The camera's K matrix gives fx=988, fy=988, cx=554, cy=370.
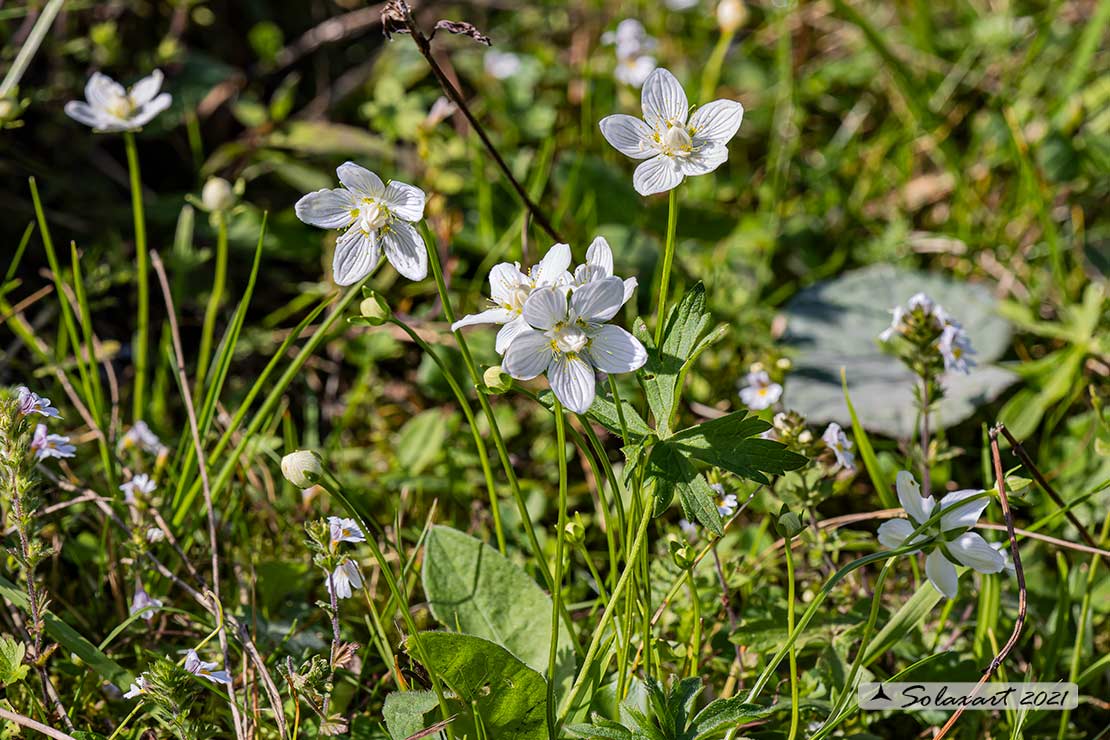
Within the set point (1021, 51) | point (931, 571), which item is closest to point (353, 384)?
point (931, 571)

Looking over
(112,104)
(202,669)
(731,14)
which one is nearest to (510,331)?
(202,669)

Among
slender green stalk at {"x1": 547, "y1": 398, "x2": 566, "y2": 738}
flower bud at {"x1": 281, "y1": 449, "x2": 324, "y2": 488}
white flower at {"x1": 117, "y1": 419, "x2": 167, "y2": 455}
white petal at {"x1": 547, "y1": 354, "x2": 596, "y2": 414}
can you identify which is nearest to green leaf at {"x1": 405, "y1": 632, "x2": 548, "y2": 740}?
slender green stalk at {"x1": 547, "y1": 398, "x2": 566, "y2": 738}

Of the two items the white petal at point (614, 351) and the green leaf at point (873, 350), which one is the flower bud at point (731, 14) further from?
the white petal at point (614, 351)

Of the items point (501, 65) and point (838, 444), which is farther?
point (501, 65)

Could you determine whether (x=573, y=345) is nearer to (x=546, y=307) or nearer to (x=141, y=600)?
(x=546, y=307)

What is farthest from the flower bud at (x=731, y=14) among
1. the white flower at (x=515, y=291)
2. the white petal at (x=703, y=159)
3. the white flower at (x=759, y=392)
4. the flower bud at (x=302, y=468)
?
the flower bud at (x=302, y=468)

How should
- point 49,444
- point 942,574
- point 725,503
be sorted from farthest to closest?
point 49,444, point 725,503, point 942,574

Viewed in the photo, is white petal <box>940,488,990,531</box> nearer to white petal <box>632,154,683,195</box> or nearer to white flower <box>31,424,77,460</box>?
white petal <box>632,154,683,195</box>
